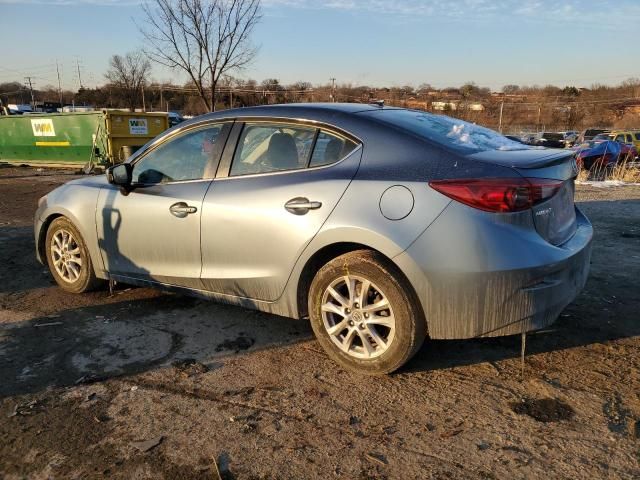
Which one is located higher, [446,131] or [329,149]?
[446,131]

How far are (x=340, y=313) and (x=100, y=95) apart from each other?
7296cm

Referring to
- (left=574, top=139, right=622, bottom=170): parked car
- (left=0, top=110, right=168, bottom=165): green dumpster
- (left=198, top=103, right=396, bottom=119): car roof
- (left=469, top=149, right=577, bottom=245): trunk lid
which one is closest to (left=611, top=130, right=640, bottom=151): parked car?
(left=574, top=139, right=622, bottom=170): parked car

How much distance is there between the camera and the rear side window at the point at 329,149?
10.8ft

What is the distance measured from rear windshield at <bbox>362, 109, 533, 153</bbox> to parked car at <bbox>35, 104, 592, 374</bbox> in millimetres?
20

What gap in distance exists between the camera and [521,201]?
285 cm

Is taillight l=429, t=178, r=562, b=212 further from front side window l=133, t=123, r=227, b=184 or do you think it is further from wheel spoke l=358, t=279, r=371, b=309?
front side window l=133, t=123, r=227, b=184

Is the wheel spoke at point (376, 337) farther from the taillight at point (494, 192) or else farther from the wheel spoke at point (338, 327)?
the taillight at point (494, 192)

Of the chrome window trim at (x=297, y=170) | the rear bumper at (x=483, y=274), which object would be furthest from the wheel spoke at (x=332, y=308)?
the chrome window trim at (x=297, y=170)

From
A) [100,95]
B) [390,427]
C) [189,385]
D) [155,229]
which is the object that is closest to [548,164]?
[390,427]

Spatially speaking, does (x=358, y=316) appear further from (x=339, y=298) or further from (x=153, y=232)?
(x=153, y=232)

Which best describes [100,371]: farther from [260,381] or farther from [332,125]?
[332,125]

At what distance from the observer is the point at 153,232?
4.08 m

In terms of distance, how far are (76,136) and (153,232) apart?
14770 millimetres

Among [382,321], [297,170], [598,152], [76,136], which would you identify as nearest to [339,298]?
[382,321]
